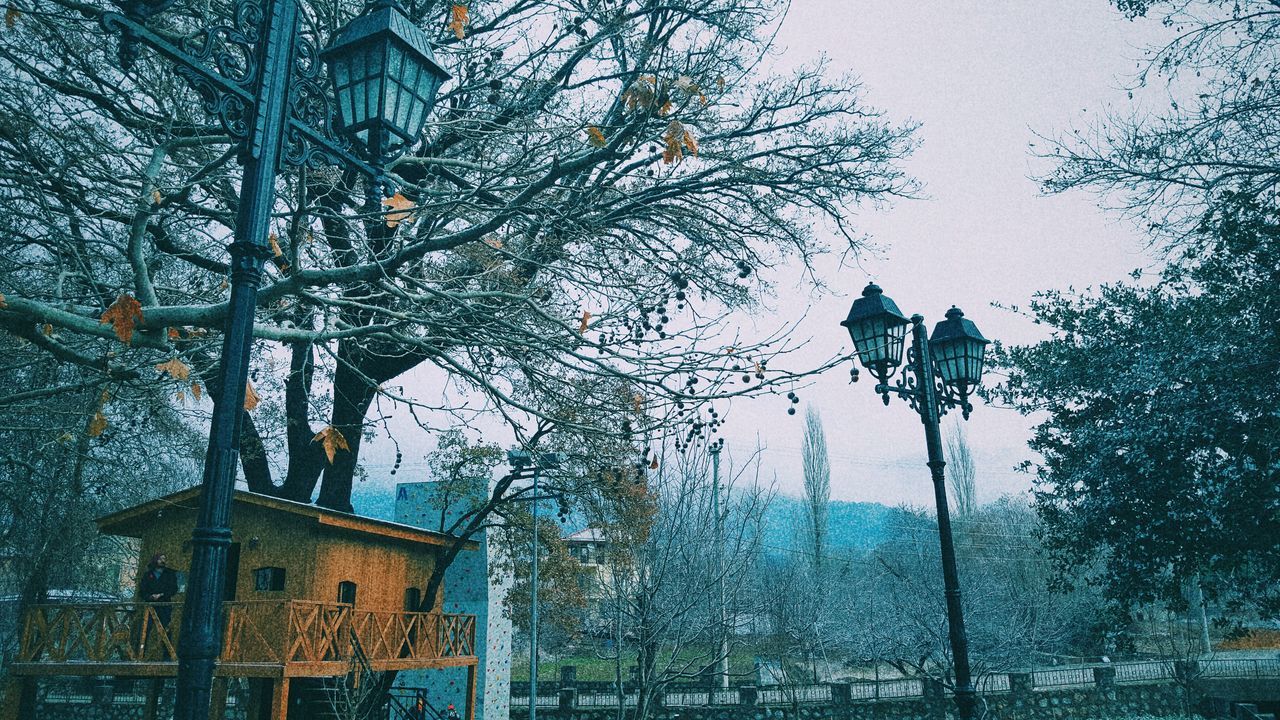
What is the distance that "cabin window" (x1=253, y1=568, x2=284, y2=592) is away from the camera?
15641 millimetres

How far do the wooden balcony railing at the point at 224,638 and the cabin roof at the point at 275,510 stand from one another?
1749mm

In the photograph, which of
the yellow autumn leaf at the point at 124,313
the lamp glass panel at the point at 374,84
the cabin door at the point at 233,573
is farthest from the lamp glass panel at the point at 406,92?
the cabin door at the point at 233,573

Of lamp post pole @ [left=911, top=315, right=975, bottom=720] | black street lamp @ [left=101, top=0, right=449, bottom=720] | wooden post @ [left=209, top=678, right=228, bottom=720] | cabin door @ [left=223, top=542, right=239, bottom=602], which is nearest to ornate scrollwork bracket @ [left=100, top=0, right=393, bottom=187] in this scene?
black street lamp @ [left=101, top=0, right=449, bottom=720]

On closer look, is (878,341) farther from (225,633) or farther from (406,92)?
(225,633)

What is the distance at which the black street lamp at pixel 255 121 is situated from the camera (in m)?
2.75

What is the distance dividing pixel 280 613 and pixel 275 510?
9.92 feet

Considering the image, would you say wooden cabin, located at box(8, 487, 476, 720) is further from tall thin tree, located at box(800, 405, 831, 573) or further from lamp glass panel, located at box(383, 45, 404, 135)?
tall thin tree, located at box(800, 405, 831, 573)

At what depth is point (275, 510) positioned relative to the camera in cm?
1536

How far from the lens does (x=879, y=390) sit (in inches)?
307

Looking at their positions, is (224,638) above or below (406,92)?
below

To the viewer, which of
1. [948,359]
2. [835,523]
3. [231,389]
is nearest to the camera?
[231,389]

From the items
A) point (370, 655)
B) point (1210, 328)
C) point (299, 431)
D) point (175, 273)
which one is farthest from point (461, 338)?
point (1210, 328)

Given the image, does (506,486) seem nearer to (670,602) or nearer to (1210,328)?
(670,602)

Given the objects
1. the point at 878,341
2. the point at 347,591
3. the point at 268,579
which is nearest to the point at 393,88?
the point at 878,341
